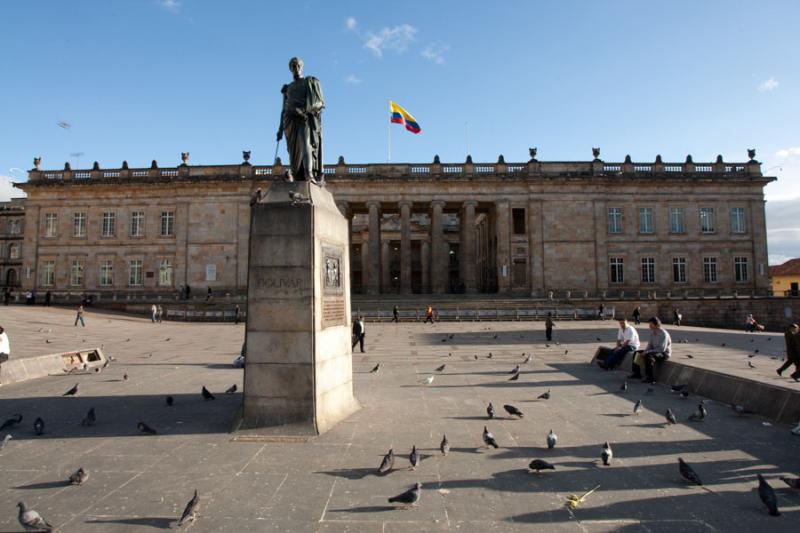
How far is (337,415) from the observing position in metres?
7.11

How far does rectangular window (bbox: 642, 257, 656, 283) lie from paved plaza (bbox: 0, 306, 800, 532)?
117 ft

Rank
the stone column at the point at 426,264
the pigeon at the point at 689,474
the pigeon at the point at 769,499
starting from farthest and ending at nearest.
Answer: the stone column at the point at 426,264, the pigeon at the point at 689,474, the pigeon at the point at 769,499

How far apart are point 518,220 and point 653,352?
35.1 m

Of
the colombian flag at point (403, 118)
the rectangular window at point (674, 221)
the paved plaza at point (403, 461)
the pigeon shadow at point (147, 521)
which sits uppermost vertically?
the colombian flag at point (403, 118)

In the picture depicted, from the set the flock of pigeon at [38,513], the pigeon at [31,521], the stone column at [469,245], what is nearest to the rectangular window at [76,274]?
the stone column at [469,245]

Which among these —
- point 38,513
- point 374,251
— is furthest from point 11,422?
point 374,251

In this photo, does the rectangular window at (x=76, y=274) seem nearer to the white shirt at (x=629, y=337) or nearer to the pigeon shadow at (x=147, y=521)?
the white shirt at (x=629, y=337)

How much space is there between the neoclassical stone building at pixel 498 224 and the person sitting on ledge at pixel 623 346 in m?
29.4

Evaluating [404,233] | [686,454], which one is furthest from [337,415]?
[404,233]

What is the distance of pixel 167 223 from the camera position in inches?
1736

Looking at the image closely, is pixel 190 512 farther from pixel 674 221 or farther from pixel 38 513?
pixel 674 221

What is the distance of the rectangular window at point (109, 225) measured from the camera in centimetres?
4453

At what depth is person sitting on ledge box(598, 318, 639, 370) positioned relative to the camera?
11.6 metres

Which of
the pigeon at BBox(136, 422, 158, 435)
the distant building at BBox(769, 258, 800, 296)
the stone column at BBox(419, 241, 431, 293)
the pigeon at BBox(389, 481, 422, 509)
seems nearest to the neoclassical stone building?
the stone column at BBox(419, 241, 431, 293)
